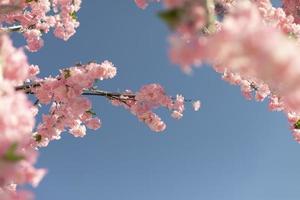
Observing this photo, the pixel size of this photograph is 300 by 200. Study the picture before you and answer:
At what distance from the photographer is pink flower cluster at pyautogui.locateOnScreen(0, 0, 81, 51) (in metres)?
10.8

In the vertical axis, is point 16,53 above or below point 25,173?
above

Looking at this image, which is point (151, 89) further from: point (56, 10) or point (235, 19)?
point (235, 19)

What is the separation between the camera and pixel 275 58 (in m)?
2.26

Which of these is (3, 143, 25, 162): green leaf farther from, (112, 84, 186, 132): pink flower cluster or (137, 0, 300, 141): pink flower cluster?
(112, 84, 186, 132): pink flower cluster

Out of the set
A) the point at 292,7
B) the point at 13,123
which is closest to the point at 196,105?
the point at 292,7

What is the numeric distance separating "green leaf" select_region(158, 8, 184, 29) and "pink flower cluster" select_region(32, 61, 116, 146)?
219 inches

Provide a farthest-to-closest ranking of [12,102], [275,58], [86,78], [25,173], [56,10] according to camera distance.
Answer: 1. [56,10]
2. [86,78]
3. [25,173]
4. [12,102]
5. [275,58]

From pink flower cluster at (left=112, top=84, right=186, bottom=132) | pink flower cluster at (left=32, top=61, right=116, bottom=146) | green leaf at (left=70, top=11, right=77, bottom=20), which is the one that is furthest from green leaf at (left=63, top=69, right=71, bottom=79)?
green leaf at (left=70, top=11, right=77, bottom=20)

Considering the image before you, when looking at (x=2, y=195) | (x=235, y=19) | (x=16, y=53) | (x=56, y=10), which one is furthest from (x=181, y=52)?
(x=56, y=10)

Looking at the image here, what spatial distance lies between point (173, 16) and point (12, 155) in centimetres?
117

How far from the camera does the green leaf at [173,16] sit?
2.68m

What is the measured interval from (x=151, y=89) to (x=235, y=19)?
6.15 meters

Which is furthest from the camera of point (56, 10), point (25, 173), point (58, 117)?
point (56, 10)

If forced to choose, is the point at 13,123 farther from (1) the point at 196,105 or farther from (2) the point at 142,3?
(1) the point at 196,105
